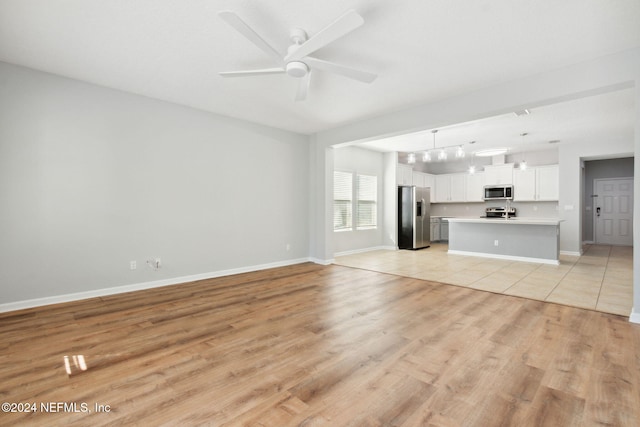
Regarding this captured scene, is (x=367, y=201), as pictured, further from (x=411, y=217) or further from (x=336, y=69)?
(x=336, y=69)

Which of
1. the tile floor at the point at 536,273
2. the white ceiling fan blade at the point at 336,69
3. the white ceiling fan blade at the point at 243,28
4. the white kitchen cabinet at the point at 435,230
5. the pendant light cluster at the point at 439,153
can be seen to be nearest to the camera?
the white ceiling fan blade at the point at 243,28

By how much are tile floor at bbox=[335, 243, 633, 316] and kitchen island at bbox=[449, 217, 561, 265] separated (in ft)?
0.98

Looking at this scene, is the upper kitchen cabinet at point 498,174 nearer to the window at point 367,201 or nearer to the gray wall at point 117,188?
the window at point 367,201

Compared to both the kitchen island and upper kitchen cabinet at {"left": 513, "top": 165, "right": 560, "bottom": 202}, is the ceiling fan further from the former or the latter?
upper kitchen cabinet at {"left": 513, "top": 165, "right": 560, "bottom": 202}

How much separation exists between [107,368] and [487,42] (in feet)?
14.4

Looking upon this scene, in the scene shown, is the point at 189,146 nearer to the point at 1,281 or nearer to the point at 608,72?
the point at 1,281

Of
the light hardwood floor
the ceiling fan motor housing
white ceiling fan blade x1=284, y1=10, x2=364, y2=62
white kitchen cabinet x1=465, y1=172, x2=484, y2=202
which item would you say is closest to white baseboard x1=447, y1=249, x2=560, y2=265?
white kitchen cabinet x1=465, y1=172, x2=484, y2=202

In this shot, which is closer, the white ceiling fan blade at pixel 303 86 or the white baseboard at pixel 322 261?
the white ceiling fan blade at pixel 303 86

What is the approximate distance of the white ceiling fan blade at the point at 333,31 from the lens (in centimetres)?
208

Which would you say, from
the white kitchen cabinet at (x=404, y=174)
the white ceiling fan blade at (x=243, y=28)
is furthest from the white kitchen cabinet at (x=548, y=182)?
the white ceiling fan blade at (x=243, y=28)

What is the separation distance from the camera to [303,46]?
2.52 metres

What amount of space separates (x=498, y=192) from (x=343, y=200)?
4904 mm

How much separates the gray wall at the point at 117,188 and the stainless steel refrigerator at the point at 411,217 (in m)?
4.19

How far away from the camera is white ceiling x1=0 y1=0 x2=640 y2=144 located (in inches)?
95.3
